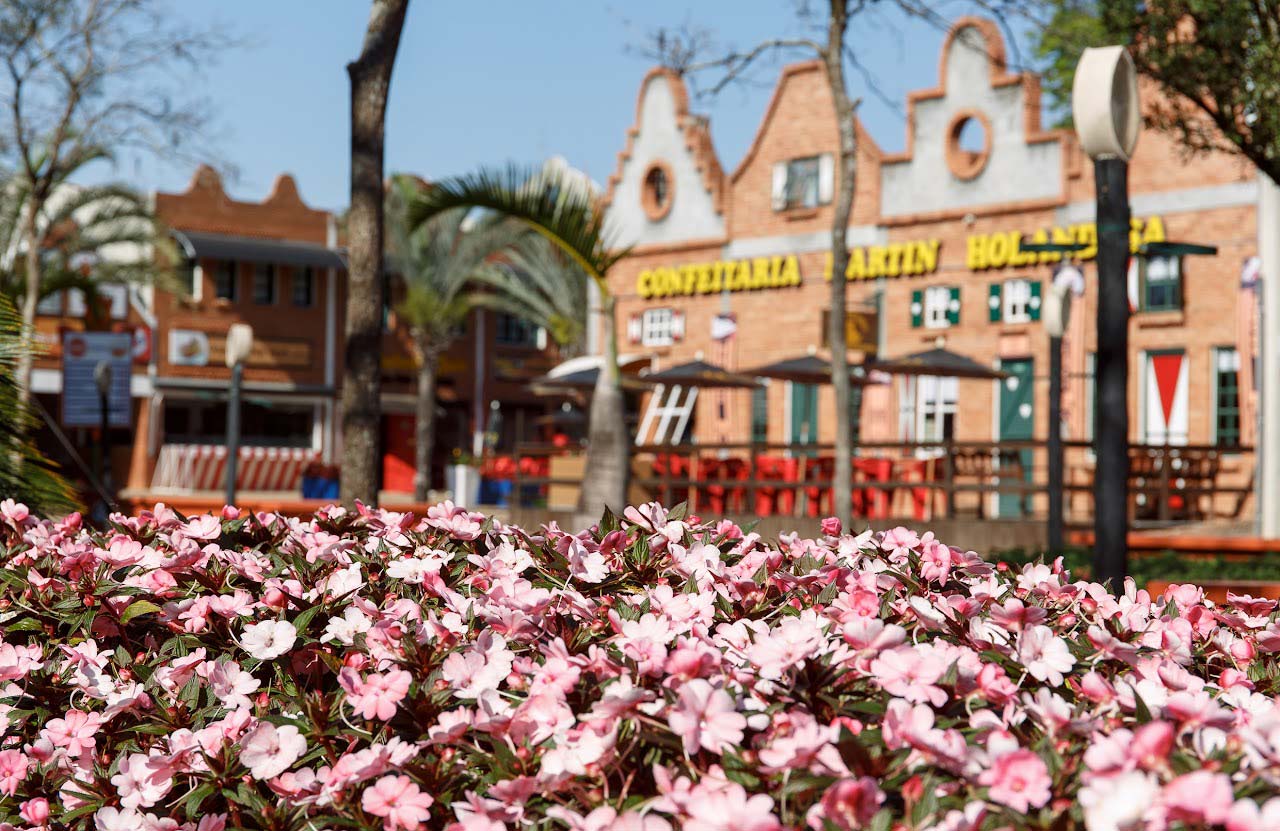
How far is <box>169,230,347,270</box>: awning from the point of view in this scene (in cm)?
4034

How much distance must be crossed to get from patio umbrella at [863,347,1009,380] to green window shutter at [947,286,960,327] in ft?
16.1

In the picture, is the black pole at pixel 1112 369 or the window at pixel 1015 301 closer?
the black pole at pixel 1112 369

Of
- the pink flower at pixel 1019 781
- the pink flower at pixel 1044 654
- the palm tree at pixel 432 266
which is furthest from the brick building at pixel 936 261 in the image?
the pink flower at pixel 1019 781

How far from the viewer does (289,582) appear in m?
2.88

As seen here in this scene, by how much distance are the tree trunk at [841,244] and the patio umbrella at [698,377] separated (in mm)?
6113

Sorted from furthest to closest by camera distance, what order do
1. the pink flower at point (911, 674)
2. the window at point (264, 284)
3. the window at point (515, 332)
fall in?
the window at point (515, 332) → the window at point (264, 284) → the pink flower at point (911, 674)

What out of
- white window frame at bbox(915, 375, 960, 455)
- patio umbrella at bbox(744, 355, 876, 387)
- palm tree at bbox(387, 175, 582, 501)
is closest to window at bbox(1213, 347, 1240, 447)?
white window frame at bbox(915, 375, 960, 455)

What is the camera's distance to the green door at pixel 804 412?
1128 inches

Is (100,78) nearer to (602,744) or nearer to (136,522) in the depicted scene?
(136,522)

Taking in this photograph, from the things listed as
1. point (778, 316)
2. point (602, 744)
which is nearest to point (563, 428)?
point (778, 316)

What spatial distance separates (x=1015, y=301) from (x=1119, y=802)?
25.0m

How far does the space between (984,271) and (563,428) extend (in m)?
23.1

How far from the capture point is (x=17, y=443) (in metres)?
4.70

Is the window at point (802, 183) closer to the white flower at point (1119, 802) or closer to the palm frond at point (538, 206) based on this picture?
the palm frond at point (538, 206)
